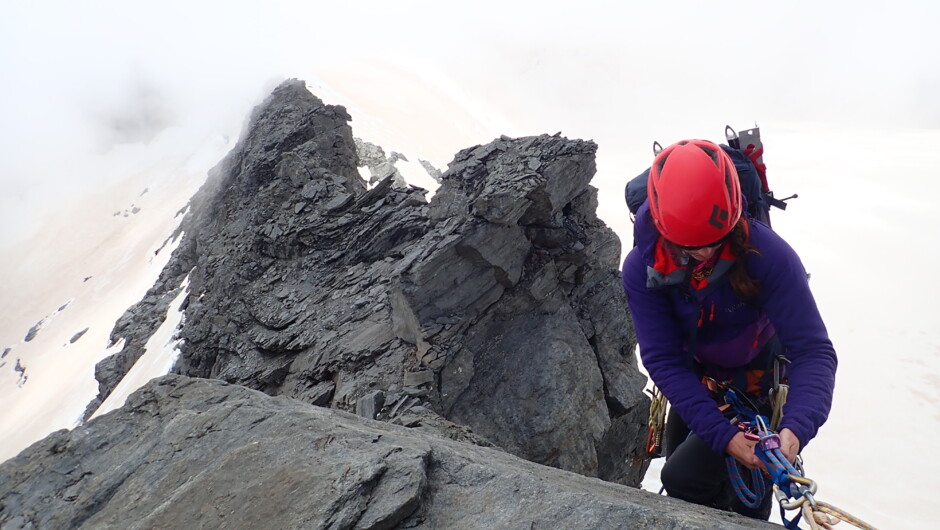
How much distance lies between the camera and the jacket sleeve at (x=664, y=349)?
412 cm

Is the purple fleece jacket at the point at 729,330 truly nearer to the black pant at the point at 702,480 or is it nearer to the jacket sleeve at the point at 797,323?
the jacket sleeve at the point at 797,323

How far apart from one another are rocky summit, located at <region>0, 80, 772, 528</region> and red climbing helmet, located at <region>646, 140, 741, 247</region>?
1699 millimetres

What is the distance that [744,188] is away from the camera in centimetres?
450

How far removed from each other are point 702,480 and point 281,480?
10.1 ft

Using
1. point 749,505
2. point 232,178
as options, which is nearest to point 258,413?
point 749,505

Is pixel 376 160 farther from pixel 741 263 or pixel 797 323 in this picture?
pixel 797 323

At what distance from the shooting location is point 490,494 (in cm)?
418

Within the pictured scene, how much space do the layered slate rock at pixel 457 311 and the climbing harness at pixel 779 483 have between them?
15.1 ft

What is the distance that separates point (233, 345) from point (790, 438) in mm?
12418

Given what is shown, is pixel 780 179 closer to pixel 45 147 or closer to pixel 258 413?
pixel 258 413

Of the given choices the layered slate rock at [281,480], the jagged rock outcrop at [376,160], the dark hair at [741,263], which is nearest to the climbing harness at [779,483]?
the layered slate rock at [281,480]

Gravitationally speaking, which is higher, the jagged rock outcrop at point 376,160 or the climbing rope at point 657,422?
the jagged rock outcrop at point 376,160

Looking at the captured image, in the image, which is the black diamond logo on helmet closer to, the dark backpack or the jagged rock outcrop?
the dark backpack

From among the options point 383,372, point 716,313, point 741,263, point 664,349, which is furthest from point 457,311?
point 741,263
